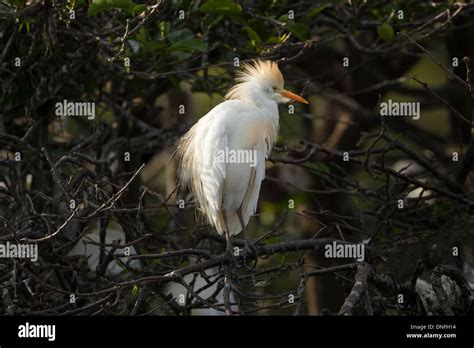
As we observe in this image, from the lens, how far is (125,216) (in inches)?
166

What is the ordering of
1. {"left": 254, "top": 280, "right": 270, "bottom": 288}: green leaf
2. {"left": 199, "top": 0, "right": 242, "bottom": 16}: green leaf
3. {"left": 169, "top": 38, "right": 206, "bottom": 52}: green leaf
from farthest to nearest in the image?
{"left": 199, "top": 0, "right": 242, "bottom": 16}: green leaf < {"left": 169, "top": 38, "right": 206, "bottom": 52}: green leaf < {"left": 254, "top": 280, "right": 270, "bottom": 288}: green leaf

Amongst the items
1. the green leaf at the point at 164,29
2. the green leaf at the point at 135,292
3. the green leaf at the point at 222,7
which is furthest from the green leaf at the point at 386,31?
the green leaf at the point at 135,292

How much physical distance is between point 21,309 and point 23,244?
0.24 meters

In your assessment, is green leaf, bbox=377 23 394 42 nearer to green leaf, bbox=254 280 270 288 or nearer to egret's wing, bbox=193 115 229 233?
egret's wing, bbox=193 115 229 233

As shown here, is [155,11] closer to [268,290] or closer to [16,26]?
[16,26]

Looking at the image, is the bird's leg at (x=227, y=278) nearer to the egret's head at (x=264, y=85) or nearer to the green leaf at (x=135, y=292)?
the green leaf at (x=135, y=292)

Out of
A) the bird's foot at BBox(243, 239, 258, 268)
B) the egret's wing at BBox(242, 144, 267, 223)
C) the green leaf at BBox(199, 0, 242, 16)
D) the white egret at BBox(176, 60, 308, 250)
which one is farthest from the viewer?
the egret's wing at BBox(242, 144, 267, 223)

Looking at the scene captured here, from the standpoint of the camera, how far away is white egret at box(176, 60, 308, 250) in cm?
427

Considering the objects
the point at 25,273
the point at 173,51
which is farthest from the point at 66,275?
the point at 173,51

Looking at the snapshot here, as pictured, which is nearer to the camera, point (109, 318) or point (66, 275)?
point (109, 318)

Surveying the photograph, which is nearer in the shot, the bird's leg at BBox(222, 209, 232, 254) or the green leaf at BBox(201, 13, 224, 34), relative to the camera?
the bird's leg at BBox(222, 209, 232, 254)

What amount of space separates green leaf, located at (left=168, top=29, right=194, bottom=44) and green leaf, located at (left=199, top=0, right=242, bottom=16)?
0.41 ft

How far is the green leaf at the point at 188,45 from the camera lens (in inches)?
160

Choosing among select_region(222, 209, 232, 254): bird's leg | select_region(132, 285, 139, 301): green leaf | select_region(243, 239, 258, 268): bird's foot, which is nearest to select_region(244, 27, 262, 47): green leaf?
select_region(222, 209, 232, 254): bird's leg
